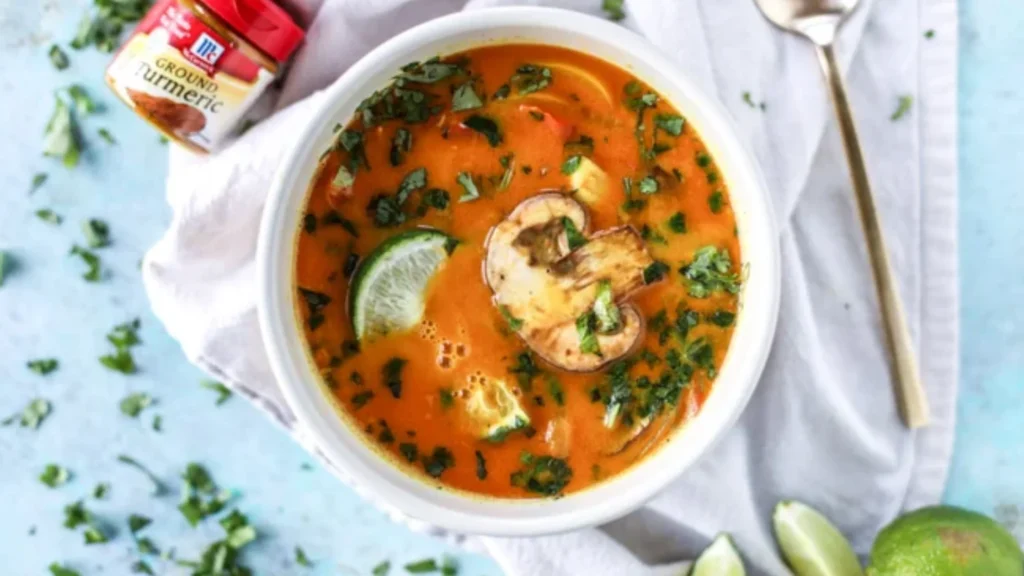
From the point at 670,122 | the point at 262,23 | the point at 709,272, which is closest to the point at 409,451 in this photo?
the point at 709,272

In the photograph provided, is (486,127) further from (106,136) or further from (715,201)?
(106,136)

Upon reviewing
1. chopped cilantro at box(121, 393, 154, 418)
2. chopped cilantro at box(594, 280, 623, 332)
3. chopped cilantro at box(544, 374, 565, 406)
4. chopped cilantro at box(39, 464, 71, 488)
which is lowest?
chopped cilantro at box(39, 464, 71, 488)

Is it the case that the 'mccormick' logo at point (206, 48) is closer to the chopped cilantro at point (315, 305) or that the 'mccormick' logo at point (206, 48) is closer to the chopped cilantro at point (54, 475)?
the chopped cilantro at point (315, 305)

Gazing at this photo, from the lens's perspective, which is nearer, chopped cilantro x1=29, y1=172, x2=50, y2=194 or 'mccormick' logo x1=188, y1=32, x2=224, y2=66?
'mccormick' logo x1=188, y1=32, x2=224, y2=66

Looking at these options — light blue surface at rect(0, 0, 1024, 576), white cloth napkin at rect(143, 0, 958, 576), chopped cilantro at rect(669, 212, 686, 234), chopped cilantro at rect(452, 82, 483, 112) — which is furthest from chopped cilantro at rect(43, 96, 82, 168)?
chopped cilantro at rect(669, 212, 686, 234)

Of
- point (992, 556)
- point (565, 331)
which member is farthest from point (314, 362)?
point (992, 556)

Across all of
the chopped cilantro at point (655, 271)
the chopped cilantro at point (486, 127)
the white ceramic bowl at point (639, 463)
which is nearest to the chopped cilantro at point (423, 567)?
the white ceramic bowl at point (639, 463)

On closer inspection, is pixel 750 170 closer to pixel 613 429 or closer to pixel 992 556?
pixel 613 429

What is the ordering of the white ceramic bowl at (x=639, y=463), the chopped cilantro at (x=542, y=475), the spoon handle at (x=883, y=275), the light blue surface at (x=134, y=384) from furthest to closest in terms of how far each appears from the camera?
the light blue surface at (x=134, y=384)
the spoon handle at (x=883, y=275)
the chopped cilantro at (x=542, y=475)
the white ceramic bowl at (x=639, y=463)

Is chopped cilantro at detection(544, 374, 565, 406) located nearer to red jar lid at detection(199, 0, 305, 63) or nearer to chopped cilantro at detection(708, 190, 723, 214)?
chopped cilantro at detection(708, 190, 723, 214)
